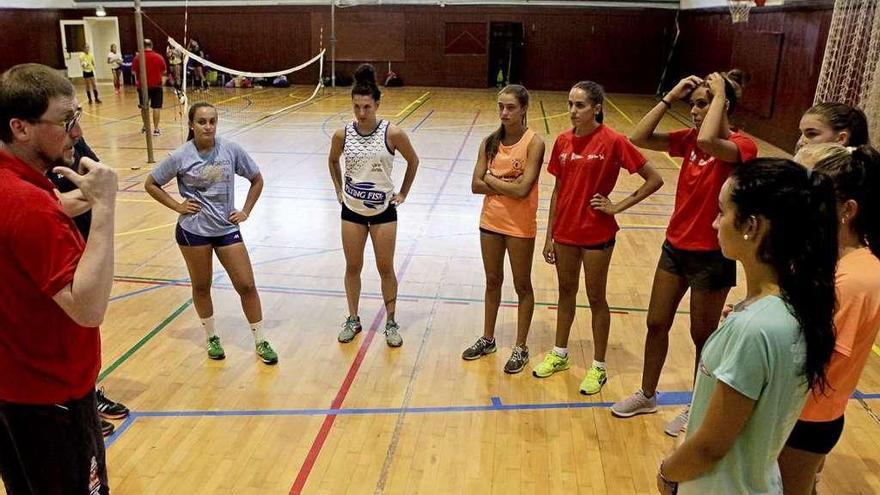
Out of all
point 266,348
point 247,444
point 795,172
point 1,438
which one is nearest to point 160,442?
point 247,444

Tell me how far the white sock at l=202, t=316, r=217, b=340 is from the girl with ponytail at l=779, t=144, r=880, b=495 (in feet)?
11.6

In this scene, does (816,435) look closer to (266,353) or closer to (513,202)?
(513,202)

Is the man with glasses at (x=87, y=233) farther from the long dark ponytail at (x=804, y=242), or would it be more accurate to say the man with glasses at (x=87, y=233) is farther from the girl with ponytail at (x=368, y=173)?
the long dark ponytail at (x=804, y=242)

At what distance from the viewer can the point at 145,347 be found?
15.5ft

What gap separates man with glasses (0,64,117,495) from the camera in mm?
1785

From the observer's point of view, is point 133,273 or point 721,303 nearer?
point 721,303

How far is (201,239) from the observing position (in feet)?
13.9

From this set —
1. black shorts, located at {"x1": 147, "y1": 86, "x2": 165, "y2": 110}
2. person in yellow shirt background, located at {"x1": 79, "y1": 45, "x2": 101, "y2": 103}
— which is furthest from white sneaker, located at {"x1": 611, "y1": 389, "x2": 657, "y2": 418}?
person in yellow shirt background, located at {"x1": 79, "y1": 45, "x2": 101, "y2": 103}

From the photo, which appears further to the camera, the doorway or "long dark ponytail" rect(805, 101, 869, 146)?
the doorway

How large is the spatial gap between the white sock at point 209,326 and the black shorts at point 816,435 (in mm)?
3565

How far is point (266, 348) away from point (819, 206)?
12.2 ft

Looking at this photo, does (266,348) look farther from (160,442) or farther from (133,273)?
(133,273)

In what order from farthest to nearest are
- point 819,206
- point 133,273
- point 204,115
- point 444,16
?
point 444,16 → point 133,273 → point 204,115 → point 819,206

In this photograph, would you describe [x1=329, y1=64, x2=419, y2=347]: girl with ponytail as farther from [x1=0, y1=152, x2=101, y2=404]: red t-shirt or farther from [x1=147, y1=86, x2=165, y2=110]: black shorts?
[x1=147, y1=86, x2=165, y2=110]: black shorts
